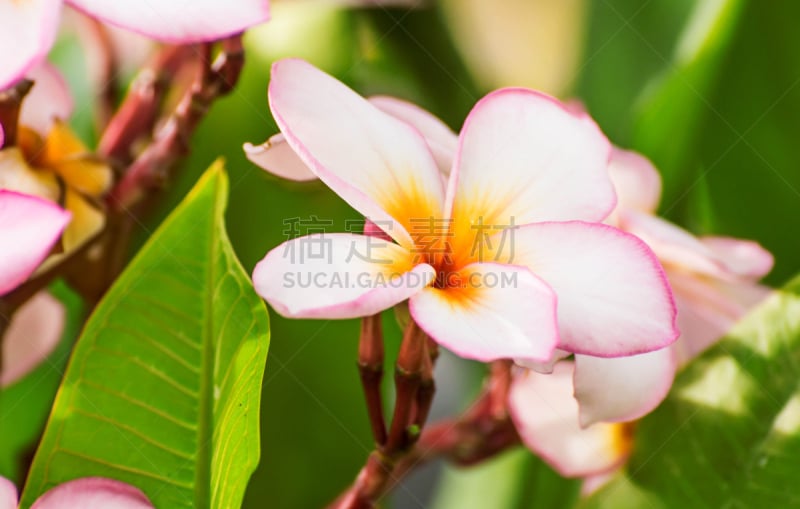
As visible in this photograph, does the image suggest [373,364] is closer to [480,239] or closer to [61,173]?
[480,239]

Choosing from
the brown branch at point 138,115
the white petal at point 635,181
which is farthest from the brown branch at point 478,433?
the brown branch at point 138,115

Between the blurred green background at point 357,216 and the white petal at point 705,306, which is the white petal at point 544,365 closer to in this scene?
the white petal at point 705,306

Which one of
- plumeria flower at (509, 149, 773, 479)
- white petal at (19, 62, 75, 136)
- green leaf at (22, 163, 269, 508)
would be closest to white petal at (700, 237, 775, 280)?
plumeria flower at (509, 149, 773, 479)

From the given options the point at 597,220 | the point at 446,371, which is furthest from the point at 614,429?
the point at 446,371

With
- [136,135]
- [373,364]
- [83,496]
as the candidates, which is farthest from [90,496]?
[136,135]

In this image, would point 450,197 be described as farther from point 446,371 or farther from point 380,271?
point 446,371

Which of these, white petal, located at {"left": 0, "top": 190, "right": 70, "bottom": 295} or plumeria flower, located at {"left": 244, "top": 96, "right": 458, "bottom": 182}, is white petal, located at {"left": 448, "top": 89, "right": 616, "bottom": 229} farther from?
white petal, located at {"left": 0, "top": 190, "right": 70, "bottom": 295}
